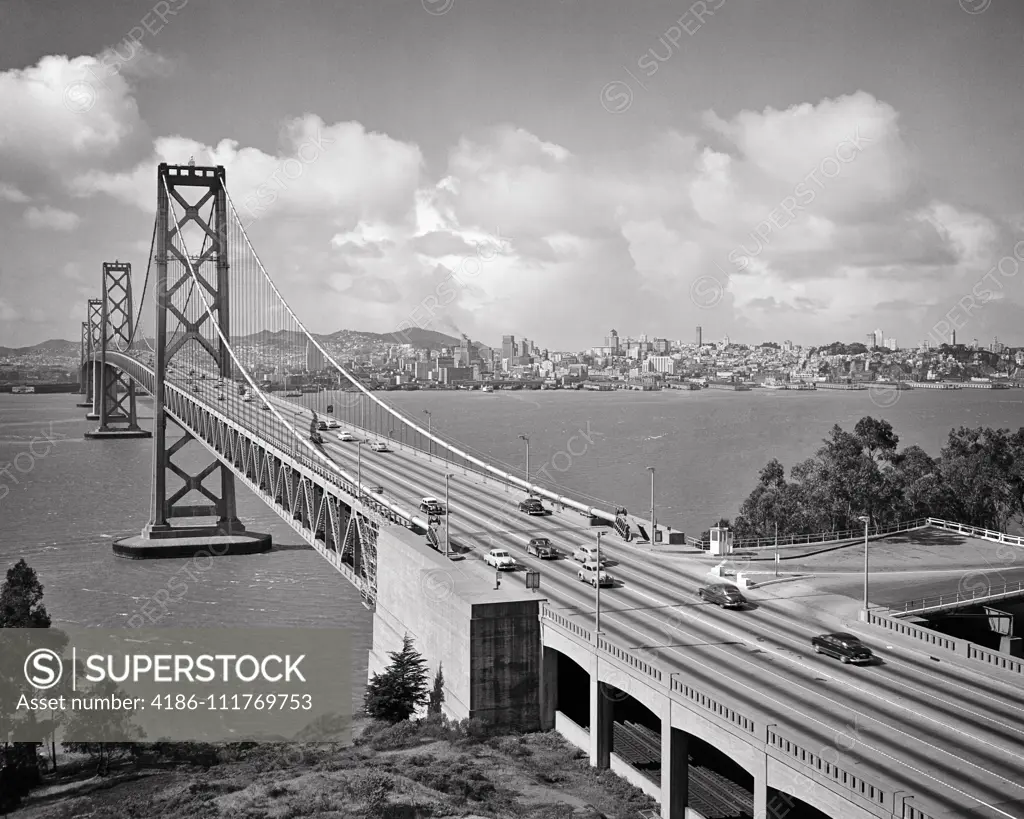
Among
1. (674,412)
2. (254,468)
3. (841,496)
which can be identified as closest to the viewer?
(841,496)

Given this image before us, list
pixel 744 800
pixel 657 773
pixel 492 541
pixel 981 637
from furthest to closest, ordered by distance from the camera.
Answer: pixel 492 541 → pixel 981 637 → pixel 657 773 → pixel 744 800

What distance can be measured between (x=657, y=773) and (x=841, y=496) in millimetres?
22562

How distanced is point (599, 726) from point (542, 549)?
32.1 feet

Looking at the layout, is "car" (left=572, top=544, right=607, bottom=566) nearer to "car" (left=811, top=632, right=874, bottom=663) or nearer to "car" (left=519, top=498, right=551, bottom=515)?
"car" (left=519, top=498, right=551, bottom=515)

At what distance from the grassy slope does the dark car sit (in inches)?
211

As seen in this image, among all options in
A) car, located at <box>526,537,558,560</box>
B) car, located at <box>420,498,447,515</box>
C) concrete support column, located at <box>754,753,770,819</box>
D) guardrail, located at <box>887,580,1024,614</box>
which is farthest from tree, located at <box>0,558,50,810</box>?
guardrail, located at <box>887,580,1024,614</box>

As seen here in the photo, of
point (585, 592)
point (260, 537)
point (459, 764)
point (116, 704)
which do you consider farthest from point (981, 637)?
point (260, 537)

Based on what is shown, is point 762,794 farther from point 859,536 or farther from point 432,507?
point 859,536

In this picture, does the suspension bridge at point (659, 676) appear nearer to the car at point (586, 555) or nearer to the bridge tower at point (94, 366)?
the car at point (586, 555)

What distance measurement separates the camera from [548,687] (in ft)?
72.3

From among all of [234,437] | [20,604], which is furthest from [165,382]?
[20,604]

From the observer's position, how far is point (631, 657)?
1897 centimetres

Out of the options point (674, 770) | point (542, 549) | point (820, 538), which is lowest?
point (674, 770)

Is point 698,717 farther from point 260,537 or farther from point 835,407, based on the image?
point 835,407
